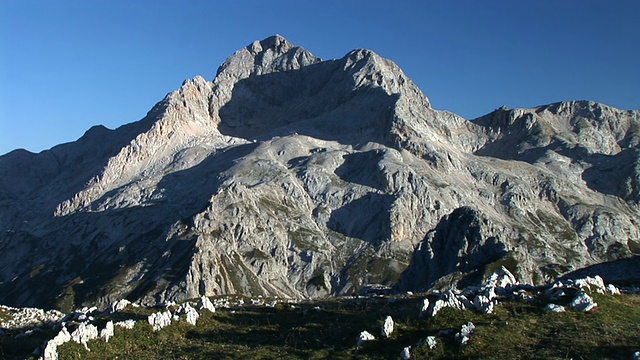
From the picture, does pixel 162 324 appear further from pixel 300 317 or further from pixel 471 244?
pixel 471 244

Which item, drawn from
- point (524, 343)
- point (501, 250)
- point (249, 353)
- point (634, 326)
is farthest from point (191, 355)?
point (501, 250)

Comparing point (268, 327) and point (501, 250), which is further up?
point (501, 250)

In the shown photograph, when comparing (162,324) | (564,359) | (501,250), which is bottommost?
(564,359)

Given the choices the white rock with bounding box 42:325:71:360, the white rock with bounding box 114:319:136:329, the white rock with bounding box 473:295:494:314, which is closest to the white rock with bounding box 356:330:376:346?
the white rock with bounding box 473:295:494:314

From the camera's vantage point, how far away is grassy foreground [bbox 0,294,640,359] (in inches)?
1276

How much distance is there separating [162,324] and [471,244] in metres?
118

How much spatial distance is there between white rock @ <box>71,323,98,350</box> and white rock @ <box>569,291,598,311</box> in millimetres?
29371

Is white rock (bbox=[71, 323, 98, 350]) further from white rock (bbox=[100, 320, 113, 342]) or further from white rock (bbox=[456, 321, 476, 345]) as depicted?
white rock (bbox=[456, 321, 476, 345])

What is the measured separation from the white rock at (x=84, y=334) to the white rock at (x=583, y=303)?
29.4 m

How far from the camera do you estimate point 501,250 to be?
144m

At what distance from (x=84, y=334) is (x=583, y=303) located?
3037 cm

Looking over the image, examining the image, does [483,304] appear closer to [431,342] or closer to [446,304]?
[446,304]

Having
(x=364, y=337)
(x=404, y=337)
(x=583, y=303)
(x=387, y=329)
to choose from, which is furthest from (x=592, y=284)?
(x=364, y=337)

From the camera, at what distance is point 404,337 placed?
35219 millimetres
